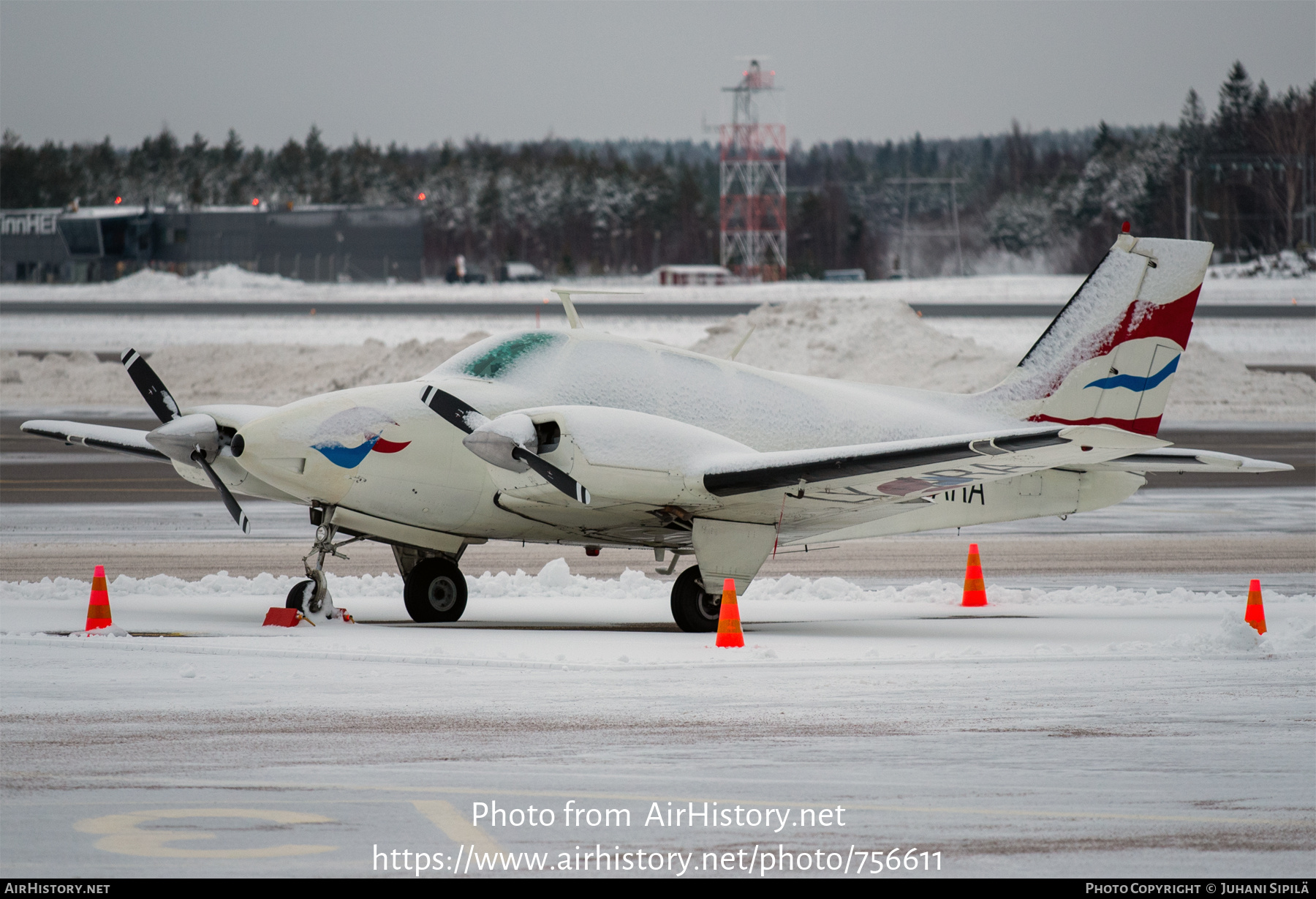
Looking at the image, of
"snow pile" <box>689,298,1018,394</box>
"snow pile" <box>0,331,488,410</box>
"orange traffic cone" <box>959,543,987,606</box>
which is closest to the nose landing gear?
"orange traffic cone" <box>959,543,987,606</box>

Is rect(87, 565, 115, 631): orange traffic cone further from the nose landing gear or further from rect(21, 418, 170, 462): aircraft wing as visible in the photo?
rect(21, 418, 170, 462): aircraft wing

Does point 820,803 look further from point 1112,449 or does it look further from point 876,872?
point 1112,449

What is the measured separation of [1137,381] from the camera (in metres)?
15.6

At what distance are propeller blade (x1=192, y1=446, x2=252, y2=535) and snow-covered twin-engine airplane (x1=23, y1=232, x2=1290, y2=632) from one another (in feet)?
0.06

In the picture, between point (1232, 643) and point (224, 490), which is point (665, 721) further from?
point (224, 490)

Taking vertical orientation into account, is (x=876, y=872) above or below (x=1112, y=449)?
below

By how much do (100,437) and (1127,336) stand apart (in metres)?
10.8

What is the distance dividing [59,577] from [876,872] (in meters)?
11.8

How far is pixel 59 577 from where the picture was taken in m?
15.5

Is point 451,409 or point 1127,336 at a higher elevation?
point 1127,336

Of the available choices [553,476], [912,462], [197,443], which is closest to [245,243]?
[197,443]

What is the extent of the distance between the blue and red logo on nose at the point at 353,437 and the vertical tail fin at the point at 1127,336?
6.95 metres

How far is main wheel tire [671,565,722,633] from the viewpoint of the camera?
1372 centimetres

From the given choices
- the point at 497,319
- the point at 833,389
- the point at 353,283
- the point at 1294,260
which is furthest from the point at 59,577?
the point at 353,283
